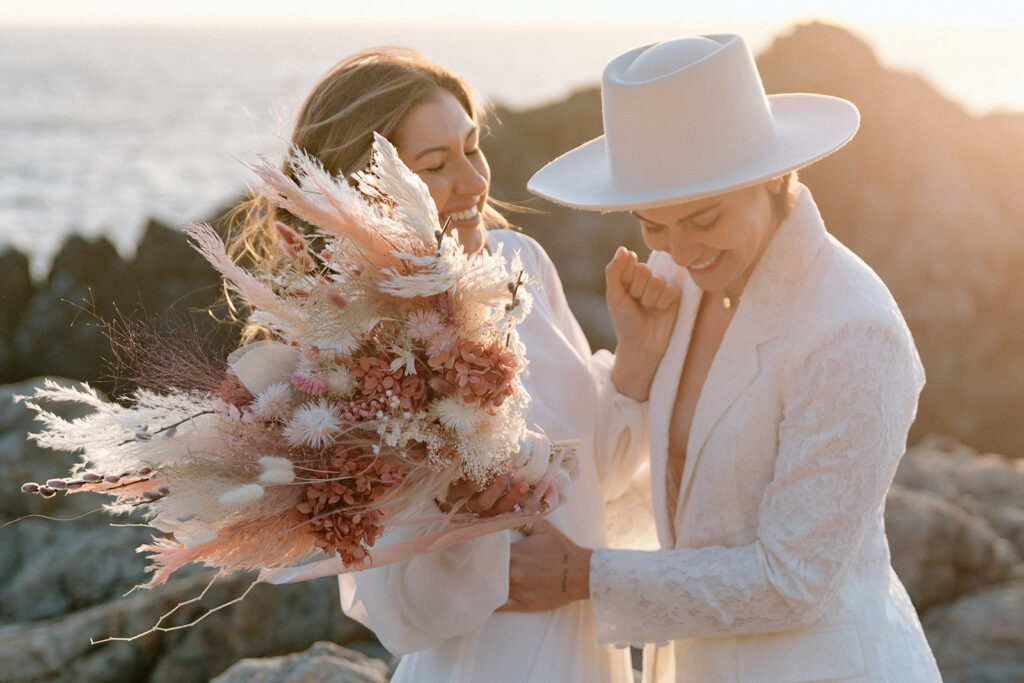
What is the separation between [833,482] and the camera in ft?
7.85

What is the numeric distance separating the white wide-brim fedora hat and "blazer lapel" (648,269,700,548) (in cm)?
58

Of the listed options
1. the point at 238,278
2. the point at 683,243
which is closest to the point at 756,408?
the point at 683,243

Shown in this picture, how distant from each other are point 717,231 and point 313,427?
1.26 m

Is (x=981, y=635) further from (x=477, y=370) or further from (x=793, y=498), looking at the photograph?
(x=477, y=370)

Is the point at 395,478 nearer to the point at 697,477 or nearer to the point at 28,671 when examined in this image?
the point at 697,477

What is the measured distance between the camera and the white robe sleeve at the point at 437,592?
7.77ft

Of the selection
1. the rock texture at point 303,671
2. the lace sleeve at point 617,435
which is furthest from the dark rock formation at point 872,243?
the lace sleeve at point 617,435

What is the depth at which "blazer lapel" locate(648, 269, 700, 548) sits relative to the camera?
2873 millimetres

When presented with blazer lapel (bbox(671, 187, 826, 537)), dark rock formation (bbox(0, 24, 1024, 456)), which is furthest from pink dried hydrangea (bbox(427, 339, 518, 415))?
dark rock formation (bbox(0, 24, 1024, 456))

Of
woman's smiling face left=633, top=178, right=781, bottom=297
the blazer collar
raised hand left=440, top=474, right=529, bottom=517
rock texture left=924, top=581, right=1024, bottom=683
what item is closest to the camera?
raised hand left=440, top=474, right=529, bottom=517

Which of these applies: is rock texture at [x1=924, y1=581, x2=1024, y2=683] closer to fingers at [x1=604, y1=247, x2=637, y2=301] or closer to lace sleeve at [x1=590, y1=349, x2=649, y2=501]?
lace sleeve at [x1=590, y1=349, x2=649, y2=501]

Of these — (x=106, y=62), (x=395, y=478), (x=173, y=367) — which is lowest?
(x=106, y=62)

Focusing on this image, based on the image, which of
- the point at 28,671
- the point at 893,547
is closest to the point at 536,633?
the point at 28,671

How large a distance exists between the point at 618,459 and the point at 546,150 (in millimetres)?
8945
